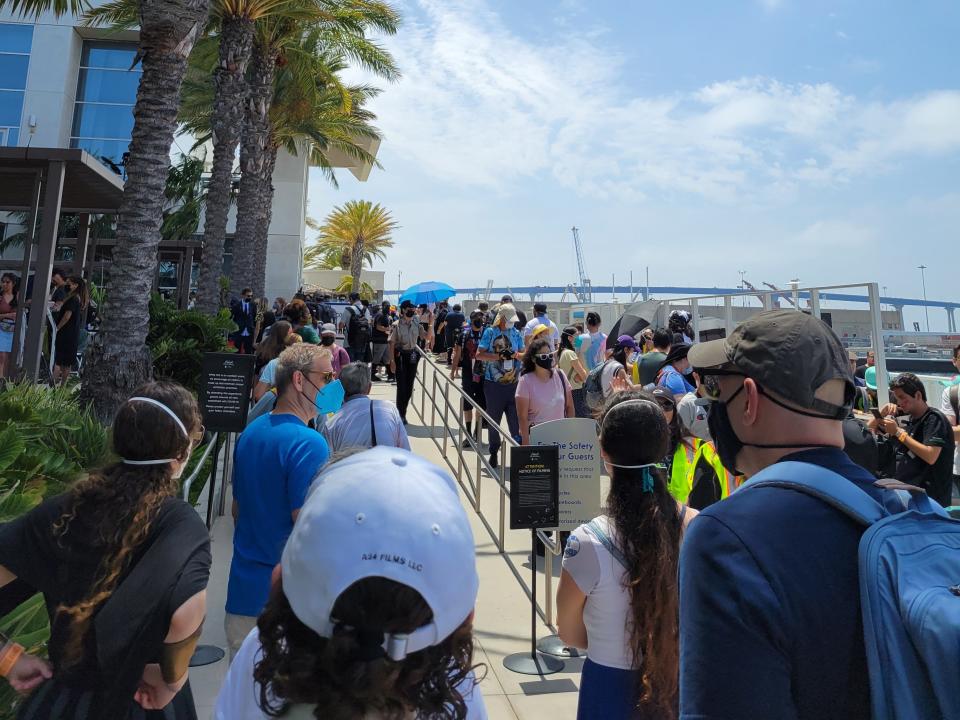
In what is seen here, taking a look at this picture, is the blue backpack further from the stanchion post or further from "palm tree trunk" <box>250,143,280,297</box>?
"palm tree trunk" <box>250,143,280,297</box>

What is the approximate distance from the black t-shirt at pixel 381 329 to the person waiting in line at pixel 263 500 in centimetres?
965

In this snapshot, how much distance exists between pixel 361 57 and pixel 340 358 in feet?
48.6

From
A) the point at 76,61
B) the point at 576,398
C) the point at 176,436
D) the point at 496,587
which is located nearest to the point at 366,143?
the point at 76,61

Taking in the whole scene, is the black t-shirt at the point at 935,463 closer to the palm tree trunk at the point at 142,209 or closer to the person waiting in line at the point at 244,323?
the palm tree trunk at the point at 142,209

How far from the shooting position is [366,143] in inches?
1226

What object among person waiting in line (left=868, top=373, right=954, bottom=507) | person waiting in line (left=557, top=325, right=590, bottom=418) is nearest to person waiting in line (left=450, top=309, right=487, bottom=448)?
person waiting in line (left=557, top=325, right=590, bottom=418)

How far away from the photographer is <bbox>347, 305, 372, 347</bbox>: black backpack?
1377cm

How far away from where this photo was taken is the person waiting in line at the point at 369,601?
0.99 meters

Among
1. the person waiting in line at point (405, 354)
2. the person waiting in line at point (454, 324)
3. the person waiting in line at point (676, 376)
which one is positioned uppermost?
the person waiting in line at point (454, 324)

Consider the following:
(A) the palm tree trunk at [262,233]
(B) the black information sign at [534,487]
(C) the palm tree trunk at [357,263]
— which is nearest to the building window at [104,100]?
(A) the palm tree trunk at [262,233]

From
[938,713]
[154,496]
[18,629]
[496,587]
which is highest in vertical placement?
[154,496]

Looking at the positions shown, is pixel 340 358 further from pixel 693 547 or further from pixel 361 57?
pixel 361 57

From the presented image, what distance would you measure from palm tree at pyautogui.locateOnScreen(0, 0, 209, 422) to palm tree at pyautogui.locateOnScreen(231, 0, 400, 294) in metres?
7.41

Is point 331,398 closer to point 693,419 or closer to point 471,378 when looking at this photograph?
point 693,419
